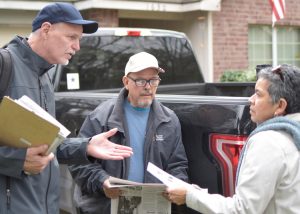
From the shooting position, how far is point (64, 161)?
Result: 2930 millimetres

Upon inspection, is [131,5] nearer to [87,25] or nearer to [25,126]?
[87,25]

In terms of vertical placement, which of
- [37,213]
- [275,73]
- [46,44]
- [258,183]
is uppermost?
[46,44]

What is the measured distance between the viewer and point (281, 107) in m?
2.42

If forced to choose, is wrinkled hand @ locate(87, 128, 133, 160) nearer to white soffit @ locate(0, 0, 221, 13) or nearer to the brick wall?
white soffit @ locate(0, 0, 221, 13)

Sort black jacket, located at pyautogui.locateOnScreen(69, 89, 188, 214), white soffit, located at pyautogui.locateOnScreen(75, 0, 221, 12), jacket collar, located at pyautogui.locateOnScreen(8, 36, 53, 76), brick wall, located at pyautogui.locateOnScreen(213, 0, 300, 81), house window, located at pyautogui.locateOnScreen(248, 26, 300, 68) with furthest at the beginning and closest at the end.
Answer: house window, located at pyautogui.locateOnScreen(248, 26, 300, 68) < brick wall, located at pyautogui.locateOnScreen(213, 0, 300, 81) < white soffit, located at pyautogui.locateOnScreen(75, 0, 221, 12) < black jacket, located at pyautogui.locateOnScreen(69, 89, 188, 214) < jacket collar, located at pyautogui.locateOnScreen(8, 36, 53, 76)

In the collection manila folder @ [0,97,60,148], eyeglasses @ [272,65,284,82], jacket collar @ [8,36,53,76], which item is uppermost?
jacket collar @ [8,36,53,76]

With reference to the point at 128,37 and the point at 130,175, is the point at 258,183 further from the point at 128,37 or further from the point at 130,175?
the point at 128,37

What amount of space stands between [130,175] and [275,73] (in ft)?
3.87

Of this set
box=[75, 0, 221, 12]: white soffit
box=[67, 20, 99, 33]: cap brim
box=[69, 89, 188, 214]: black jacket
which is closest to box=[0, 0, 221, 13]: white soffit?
box=[75, 0, 221, 12]: white soffit

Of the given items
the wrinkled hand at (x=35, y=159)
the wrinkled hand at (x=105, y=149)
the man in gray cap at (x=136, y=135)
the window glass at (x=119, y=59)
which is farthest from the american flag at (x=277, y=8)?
the wrinkled hand at (x=35, y=159)

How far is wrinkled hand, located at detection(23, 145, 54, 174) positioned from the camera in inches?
93.1

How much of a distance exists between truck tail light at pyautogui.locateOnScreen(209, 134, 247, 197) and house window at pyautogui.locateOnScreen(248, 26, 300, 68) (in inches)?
382

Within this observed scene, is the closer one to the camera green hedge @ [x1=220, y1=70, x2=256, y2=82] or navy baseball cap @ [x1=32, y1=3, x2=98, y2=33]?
navy baseball cap @ [x1=32, y1=3, x2=98, y2=33]

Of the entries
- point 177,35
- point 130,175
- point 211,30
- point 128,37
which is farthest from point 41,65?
point 211,30
